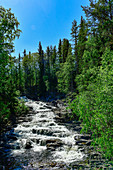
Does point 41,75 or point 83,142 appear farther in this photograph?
point 41,75

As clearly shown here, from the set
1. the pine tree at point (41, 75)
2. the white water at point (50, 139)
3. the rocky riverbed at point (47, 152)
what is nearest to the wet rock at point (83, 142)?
the rocky riverbed at point (47, 152)

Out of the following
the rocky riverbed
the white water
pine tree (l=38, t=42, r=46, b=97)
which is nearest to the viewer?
the rocky riverbed

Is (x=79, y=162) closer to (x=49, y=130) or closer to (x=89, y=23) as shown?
(x=49, y=130)

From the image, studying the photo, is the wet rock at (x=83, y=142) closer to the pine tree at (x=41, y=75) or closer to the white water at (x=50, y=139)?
the white water at (x=50, y=139)

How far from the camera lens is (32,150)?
11.7 metres

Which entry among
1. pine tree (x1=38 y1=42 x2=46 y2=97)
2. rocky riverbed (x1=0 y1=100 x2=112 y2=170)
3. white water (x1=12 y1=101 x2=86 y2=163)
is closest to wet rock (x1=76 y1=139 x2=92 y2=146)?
rocky riverbed (x1=0 y1=100 x2=112 y2=170)

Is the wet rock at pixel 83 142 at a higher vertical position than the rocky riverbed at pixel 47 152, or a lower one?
higher

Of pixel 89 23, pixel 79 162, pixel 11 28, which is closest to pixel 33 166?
pixel 79 162

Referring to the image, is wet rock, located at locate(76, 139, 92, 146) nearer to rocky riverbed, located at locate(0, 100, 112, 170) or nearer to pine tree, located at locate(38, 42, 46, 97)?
rocky riverbed, located at locate(0, 100, 112, 170)

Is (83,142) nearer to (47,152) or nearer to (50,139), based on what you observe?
(50,139)

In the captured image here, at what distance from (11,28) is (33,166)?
9.01 meters

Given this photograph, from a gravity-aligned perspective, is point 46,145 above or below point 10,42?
below

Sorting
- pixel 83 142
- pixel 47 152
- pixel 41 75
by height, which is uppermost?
pixel 41 75

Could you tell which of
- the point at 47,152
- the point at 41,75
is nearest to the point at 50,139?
the point at 47,152
